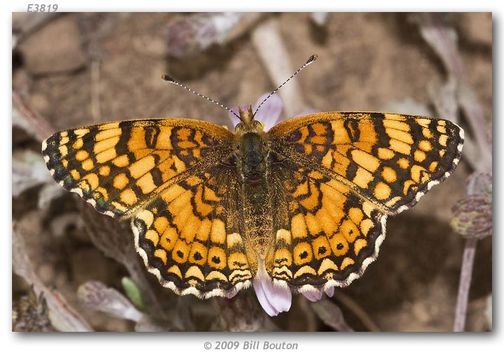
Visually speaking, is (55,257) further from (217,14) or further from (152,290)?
(217,14)

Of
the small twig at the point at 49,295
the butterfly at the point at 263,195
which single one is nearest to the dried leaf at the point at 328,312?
the butterfly at the point at 263,195

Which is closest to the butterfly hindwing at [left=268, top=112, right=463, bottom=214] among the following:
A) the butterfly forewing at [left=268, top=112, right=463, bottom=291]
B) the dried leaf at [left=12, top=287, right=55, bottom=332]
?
the butterfly forewing at [left=268, top=112, right=463, bottom=291]

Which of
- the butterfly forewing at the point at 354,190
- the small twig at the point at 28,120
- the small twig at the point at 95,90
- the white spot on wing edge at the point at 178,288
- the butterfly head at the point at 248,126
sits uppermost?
the small twig at the point at 95,90

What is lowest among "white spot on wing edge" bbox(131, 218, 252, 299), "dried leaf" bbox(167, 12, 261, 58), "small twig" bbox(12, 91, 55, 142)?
"white spot on wing edge" bbox(131, 218, 252, 299)

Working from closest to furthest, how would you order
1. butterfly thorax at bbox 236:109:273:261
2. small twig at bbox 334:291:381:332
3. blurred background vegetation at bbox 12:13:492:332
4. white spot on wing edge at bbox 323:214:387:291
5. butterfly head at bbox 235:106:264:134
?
1. white spot on wing edge at bbox 323:214:387:291
2. butterfly thorax at bbox 236:109:273:261
3. butterfly head at bbox 235:106:264:134
4. blurred background vegetation at bbox 12:13:492:332
5. small twig at bbox 334:291:381:332

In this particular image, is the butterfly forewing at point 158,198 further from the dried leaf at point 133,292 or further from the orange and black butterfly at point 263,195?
the dried leaf at point 133,292

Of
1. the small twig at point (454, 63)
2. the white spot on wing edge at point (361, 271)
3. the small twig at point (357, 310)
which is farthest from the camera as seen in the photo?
the small twig at point (454, 63)

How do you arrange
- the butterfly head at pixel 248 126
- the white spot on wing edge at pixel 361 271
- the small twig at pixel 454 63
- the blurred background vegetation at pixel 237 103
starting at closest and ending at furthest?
the white spot on wing edge at pixel 361 271 → the butterfly head at pixel 248 126 → the blurred background vegetation at pixel 237 103 → the small twig at pixel 454 63

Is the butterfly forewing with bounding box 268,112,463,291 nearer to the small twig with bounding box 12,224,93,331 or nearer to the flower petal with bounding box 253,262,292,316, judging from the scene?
the flower petal with bounding box 253,262,292,316
